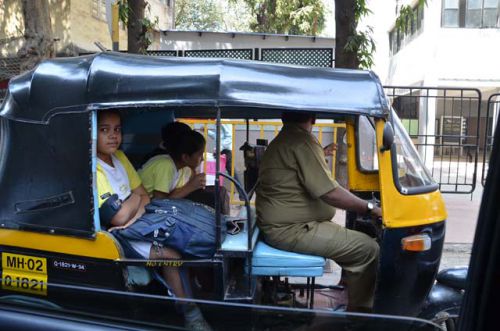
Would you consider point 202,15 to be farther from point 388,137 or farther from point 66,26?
point 388,137

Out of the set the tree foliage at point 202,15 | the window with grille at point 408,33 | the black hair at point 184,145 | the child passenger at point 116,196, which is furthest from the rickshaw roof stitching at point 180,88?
the tree foliage at point 202,15

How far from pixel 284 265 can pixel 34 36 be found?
4.77 metres

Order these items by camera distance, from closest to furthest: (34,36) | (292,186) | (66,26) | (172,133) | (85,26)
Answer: (292,186)
(172,133)
(34,36)
(66,26)
(85,26)

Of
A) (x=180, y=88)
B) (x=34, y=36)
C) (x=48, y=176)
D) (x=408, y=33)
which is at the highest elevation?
(x=408, y=33)

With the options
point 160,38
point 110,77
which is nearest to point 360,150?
point 110,77

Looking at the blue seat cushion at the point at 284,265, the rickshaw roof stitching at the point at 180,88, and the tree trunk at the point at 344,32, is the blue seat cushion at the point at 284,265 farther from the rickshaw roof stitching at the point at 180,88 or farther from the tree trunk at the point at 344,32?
the tree trunk at the point at 344,32

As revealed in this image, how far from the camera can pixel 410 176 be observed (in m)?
3.12

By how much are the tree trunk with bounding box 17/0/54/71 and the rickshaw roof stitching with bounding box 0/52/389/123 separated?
139 inches

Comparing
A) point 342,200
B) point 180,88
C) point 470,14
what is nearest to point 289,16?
point 470,14

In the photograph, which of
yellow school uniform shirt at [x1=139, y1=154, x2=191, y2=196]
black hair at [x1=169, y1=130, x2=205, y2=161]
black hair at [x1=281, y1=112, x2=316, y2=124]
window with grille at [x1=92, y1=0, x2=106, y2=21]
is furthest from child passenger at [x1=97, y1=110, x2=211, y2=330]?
window with grille at [x1=92, y1=0, x2=106, y2=21]

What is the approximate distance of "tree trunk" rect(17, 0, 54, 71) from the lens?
605cm

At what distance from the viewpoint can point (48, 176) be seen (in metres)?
2.75

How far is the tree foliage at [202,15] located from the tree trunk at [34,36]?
31.9 metres

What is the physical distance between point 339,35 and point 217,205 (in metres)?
4.80
